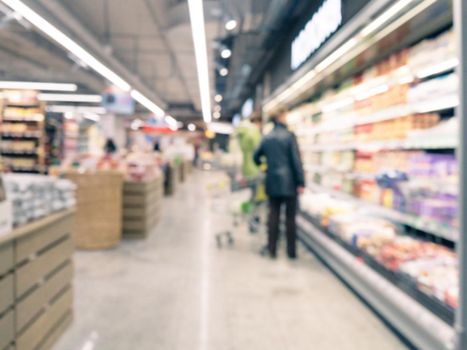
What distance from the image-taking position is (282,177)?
4.80m

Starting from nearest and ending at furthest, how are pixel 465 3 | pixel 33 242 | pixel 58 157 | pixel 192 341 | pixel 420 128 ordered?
pixel 465 3 → pixel 33 242 → pixel 192 341 → pixel 420 128 → pixel 58 157

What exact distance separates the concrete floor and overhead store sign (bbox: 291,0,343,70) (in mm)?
2424

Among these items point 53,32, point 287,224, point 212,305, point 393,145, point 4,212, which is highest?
point 53,32

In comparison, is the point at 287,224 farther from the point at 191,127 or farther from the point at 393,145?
the point at 191,127

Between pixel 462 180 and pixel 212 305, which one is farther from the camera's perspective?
pixel 212 305

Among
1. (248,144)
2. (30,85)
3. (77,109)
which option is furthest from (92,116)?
(248,144)

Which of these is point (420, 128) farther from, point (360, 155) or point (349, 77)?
point (349, 77)

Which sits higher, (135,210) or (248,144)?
(248,144)

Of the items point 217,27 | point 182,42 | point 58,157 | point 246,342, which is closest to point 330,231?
point 246,342

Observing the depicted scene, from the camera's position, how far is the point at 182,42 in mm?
9836

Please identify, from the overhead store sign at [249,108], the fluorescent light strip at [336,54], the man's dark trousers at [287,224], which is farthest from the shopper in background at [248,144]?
the overhead store sign at [249,108]

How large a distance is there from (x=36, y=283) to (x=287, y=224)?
3.13 metres

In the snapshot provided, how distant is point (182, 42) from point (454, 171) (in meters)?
8.02

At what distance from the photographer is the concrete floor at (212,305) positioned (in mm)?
2701
